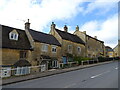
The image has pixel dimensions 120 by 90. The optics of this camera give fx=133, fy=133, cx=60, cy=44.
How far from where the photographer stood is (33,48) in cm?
2427

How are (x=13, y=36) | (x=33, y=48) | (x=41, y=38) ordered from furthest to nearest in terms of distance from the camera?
(x=41, y=38) < (x=33, y=48) < (x=13, y=36)

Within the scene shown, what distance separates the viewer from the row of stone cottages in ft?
68.7

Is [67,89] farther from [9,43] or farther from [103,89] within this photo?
[9,43]

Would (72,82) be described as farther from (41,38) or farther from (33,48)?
(41,38)

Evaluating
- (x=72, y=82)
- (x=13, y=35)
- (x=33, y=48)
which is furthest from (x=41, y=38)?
(x=72, y=82)

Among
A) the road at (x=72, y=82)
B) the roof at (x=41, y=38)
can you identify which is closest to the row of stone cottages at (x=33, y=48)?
the roof at (x=41, y=38)

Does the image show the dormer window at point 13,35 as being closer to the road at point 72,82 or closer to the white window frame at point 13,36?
the white window frame at point 13,36

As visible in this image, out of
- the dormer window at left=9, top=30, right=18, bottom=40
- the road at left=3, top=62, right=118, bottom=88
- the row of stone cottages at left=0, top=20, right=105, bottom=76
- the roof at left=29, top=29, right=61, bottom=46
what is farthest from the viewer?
the roof at left=29, top=29, right=61, bottom=46

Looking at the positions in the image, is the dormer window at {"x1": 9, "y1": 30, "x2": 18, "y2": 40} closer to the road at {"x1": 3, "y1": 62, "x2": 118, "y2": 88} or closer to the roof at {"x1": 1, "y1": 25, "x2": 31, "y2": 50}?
the roof at {"x1": 1, "y1": 25, "x2": 31, "y2": 50}

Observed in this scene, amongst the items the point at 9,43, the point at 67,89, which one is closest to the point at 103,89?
the point at 67,89

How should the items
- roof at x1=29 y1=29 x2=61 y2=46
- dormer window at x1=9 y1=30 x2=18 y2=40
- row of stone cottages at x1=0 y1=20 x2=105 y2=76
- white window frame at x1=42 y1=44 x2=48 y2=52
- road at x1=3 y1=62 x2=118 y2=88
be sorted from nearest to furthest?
road at x1=3 y1=62 x2=118 y2=88 → row of stone cottages at x1=0 y1=20 x2=105 y2=76 → dormer window at x1=9 y1=30 x2=18 y2=40 → roof at x1=29 y1=29 x2=61 y2=46 → white window frame at x1=42 y1=44 x2=48 y2=52

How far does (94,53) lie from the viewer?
4612 cm

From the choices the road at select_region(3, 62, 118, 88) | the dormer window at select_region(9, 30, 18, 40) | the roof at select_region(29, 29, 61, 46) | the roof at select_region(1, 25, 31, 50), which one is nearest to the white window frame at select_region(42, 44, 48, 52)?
the roof at select_region(29, 29, 61, 46)

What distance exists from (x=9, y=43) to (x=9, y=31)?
124 inches
